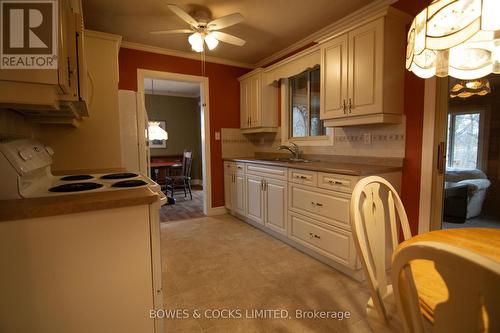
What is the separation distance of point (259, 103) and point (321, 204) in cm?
198

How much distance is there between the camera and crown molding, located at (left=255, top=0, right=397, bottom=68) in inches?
83.5

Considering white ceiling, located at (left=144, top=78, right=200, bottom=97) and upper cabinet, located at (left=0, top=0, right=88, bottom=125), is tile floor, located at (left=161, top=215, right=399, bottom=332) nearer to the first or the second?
upper cabinet, located at (left=0, top=0, right=88, bottom=125)

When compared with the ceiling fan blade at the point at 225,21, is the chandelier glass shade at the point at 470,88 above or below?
below

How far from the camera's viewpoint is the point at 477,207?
1.92 m

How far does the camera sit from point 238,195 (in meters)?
3.71

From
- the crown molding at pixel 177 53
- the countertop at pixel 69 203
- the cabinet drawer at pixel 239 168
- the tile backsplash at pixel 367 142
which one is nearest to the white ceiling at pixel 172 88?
the crown molding at pixel 177 53

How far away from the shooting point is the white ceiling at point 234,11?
2.47 meters

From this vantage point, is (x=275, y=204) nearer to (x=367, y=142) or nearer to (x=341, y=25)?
(x=367, y=142)

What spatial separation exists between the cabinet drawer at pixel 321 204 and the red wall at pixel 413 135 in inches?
24.1

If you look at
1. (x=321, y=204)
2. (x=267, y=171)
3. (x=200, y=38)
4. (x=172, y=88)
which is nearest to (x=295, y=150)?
(x=267, y=171)

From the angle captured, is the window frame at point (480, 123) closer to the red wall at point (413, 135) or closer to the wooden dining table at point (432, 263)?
the red wall at point (413, 135)

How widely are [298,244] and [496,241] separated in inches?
70.1

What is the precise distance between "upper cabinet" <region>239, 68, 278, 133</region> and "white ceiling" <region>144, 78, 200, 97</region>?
230cm

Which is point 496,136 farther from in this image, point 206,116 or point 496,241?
point 206,116
